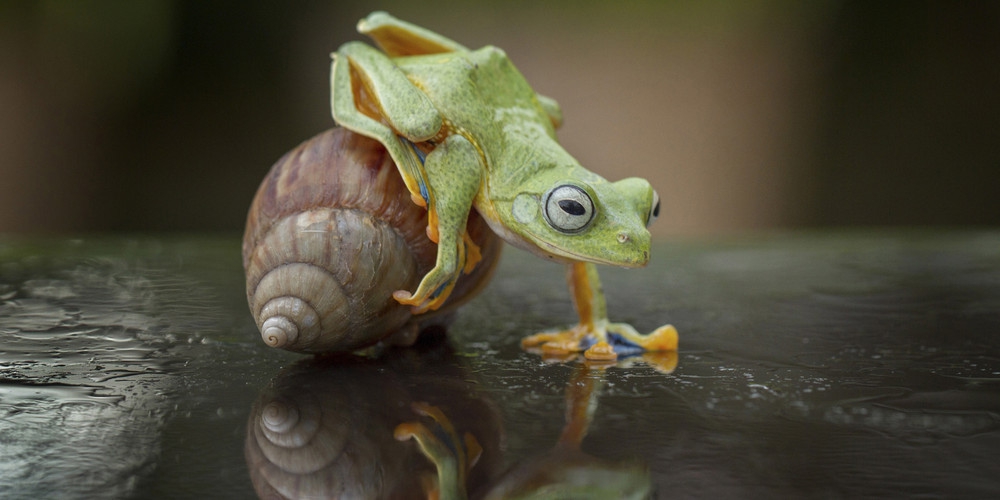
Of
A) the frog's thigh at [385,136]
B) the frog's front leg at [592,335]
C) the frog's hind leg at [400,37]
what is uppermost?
the frog's hind leg at [400,37]

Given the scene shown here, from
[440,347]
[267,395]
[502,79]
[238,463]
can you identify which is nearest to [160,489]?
[238,463]

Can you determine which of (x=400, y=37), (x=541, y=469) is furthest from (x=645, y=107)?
(x=541, y=469)

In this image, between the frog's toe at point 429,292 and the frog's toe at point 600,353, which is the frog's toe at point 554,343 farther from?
the frog's toe at point 429,292

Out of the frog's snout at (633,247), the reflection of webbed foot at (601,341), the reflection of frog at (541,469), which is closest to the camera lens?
the reflection of frog at (541,469)

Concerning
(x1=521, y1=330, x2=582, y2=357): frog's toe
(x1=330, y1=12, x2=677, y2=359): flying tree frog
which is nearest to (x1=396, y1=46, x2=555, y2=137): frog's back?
(x1=330, y1=12, x2=677, y2=359): flying tree frog

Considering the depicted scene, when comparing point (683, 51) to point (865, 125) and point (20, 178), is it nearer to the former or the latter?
point (865, 125)

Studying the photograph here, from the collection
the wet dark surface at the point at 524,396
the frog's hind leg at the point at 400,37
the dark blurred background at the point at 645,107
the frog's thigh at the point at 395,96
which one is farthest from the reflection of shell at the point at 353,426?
the dark blurred background at the point at 645,107
